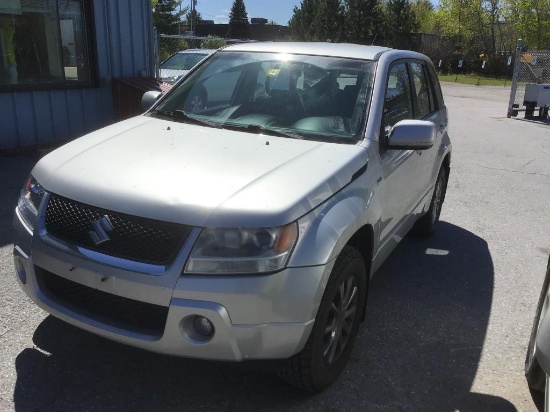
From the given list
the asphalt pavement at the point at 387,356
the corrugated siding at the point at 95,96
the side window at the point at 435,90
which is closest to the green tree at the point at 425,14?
the corrugated siding at the point at 95,96

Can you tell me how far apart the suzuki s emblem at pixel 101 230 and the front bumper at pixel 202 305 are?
0.30 feet

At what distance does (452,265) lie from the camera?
4.69 metres

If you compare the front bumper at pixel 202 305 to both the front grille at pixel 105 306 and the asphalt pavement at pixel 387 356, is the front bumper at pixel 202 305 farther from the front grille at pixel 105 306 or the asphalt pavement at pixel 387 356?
the asphalt pavement at pixel 387 356

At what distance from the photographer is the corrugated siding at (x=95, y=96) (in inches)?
289

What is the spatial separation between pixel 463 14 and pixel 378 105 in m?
54.2

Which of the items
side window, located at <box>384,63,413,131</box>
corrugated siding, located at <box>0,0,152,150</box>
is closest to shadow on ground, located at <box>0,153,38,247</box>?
corrugated siding, located at <box>0,0,152,150</box>

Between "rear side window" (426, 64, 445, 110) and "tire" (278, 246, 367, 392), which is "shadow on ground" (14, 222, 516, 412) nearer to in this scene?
"tire" (278, 246, 367, 392)

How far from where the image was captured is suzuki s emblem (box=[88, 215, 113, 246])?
240 cm

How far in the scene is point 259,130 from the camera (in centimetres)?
331

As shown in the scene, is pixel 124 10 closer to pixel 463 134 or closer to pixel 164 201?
pixel 164 201

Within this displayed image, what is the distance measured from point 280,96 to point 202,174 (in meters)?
1.23

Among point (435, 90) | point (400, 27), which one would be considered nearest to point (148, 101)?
point (435, 90)

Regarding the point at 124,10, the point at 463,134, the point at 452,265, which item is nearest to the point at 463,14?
the point at 463,134

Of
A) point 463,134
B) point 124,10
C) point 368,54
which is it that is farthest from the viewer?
point 463,134
